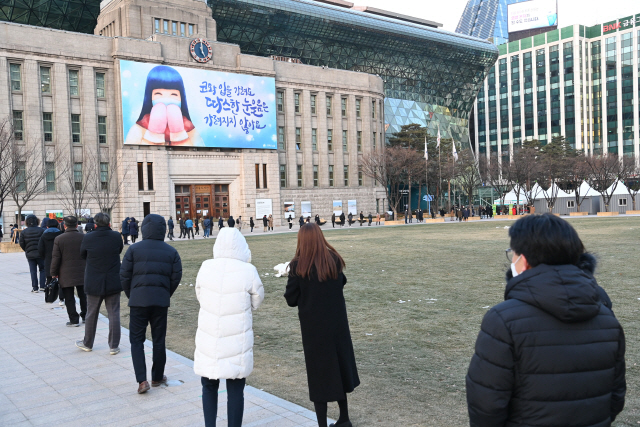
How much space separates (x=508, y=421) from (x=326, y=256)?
2259 mm

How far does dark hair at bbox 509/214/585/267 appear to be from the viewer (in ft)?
7.91

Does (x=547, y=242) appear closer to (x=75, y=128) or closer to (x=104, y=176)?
(x=104, y=176)

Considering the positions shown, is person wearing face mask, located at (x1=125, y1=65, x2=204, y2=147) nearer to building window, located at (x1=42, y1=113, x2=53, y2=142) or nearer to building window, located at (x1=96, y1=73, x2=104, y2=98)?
building window, located at (x1=96, y1=73, x2=104, y2=98)

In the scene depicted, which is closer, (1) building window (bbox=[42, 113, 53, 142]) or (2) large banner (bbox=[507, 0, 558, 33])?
(1) building window (bbox=[42, 113, 53, 142])

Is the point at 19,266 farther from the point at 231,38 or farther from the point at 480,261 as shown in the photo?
the point at 231,38

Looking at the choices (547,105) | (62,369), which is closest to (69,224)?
(62,369)

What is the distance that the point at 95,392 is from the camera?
6137 mm

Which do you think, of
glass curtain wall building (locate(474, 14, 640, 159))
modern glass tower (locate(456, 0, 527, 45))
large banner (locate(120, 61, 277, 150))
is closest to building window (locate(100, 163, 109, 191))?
large banner (locate(120, 61, 277, 150))

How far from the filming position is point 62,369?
7129 millimetres

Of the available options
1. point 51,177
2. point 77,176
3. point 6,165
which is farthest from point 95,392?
point 77,176

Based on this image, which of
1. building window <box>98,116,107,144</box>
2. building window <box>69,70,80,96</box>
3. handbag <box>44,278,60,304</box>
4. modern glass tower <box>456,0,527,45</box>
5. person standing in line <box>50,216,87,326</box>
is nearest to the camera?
person standing in line <box>50,216,87,326</box>

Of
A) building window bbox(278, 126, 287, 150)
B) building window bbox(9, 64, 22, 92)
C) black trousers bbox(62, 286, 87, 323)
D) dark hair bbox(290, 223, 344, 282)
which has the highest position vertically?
building window bbox(9, 64, 22, 92)

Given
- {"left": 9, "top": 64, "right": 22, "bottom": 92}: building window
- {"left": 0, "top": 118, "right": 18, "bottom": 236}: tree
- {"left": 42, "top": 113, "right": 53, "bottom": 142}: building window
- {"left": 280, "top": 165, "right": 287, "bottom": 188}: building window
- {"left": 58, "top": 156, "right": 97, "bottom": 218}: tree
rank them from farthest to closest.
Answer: {"left": 280, "top": 165, "right": 287, "bottom": 188}: building window
{"left": 42, "top": 113, "right": 53, "bottom": 142}: building window
{"left": 58, "top": 156, "right": 97, "bottom": 218}: tree
{"left": 9, "top": 64, "right": 22, "bottom": 92}: building window
{"left": 0, "top": 118, "right": 18, "bottom": 236}: tree

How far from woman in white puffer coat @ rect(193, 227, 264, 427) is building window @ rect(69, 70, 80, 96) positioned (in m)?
48.9
